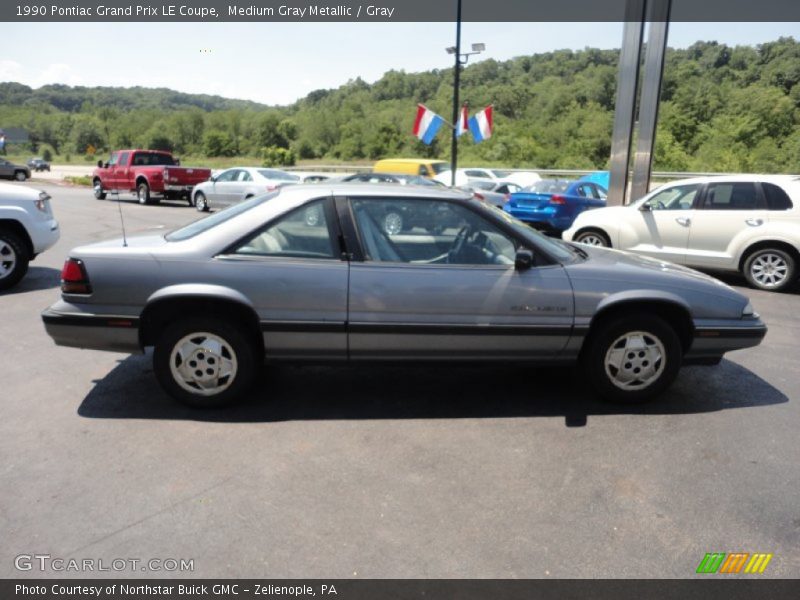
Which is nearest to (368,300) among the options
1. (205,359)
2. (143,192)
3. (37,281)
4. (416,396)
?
(416,396)

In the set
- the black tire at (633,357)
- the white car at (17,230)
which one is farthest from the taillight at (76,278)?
the white car at (17,230)

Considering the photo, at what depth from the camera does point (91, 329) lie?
3.96 meters

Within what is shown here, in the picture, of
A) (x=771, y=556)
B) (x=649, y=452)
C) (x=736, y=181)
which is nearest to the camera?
(x=771, y=556)

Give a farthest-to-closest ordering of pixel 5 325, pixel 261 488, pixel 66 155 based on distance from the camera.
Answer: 1. pixel 66 155
2. pixel 5 325
3. pixel 261 488

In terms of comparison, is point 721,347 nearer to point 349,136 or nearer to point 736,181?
point 736,181

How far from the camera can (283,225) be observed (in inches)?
160

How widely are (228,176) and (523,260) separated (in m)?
16.9

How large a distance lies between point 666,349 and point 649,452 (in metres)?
0.88

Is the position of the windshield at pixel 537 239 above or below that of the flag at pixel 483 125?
below

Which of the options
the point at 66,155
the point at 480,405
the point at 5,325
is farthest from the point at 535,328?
the point at 66,155

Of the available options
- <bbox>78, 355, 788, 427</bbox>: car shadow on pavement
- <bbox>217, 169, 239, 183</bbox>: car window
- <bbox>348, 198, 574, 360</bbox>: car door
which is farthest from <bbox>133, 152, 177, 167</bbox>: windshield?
<bbox>348, 198, 574, 360</bbox>: car door

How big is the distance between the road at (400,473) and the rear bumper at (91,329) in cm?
47

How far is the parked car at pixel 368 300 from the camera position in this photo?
12.9 ft

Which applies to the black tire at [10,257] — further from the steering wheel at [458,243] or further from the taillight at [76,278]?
the steering wheel at [458,243]
